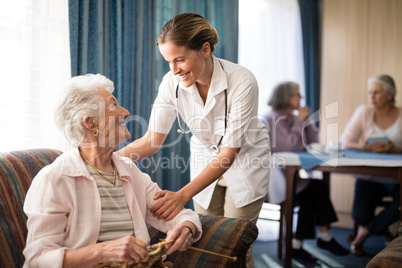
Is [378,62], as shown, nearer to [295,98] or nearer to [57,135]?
[295,98]

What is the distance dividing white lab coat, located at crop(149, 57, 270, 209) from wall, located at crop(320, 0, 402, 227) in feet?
8.18

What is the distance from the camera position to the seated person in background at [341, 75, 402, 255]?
10.5 feet

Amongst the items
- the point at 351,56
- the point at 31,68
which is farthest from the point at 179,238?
the point at 351,56

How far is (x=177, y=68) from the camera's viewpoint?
166 cm

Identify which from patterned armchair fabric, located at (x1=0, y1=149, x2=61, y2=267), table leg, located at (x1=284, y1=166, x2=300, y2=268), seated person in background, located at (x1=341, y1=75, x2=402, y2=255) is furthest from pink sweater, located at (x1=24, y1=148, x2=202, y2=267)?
seated person in background, located at (x1=341, y1=75, x2=402, y2=255)

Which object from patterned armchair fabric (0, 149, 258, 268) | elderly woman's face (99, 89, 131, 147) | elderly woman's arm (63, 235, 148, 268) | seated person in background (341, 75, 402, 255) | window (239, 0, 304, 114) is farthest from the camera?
window (239, 0, 304, 114)

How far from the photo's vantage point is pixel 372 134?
11.0 ft

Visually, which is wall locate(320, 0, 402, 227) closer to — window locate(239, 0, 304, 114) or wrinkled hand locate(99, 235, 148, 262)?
window locate(239, 0, 304, 114)

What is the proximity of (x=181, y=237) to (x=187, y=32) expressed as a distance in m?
0.82

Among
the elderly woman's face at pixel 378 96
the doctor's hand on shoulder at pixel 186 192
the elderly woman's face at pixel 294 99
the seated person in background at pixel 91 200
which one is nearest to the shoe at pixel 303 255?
the elderly woman's face at pixel 294 99

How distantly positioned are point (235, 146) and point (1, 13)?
1227mm

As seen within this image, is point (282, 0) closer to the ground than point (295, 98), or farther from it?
farther from it

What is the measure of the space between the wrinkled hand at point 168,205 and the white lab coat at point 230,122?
362mm

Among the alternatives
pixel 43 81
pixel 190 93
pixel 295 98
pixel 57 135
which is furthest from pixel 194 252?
pixel 295 98
